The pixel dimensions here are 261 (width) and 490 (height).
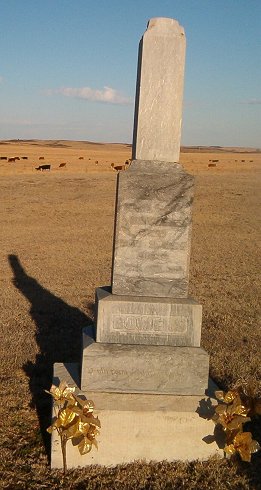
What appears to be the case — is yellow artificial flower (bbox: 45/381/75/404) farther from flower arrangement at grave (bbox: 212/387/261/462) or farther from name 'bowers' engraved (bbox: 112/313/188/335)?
flower arrangement at grave (bbox: 212/387/261/462)

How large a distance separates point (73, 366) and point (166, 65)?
101 inches

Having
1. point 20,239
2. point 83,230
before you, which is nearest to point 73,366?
point 20,239

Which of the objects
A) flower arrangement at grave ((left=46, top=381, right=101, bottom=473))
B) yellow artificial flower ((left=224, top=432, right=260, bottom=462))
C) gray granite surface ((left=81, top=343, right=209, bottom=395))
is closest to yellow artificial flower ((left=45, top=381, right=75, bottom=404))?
flower arrangement at grave ((left=46, top=381, right=101, bottom=473))

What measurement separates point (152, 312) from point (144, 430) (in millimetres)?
878

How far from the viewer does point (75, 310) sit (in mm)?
8703

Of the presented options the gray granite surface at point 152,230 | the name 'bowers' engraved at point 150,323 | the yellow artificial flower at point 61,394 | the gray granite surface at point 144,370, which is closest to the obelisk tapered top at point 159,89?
the gray granite surface at point 152,230

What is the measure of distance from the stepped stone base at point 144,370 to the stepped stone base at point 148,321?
0.13 m

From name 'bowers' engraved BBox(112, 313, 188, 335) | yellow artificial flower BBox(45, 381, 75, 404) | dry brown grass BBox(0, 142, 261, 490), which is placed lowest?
dry brown grass BBox(0, 142, 261, 490)

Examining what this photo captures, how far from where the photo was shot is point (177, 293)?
461 cm

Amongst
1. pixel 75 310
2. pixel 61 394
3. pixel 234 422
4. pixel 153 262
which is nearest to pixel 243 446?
pixel 234 422

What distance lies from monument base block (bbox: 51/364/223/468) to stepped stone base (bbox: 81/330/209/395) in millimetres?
67

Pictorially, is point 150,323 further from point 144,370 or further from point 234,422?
point 234,422

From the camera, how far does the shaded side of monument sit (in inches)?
170

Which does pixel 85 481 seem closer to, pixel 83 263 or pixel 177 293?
pixel 177 293
